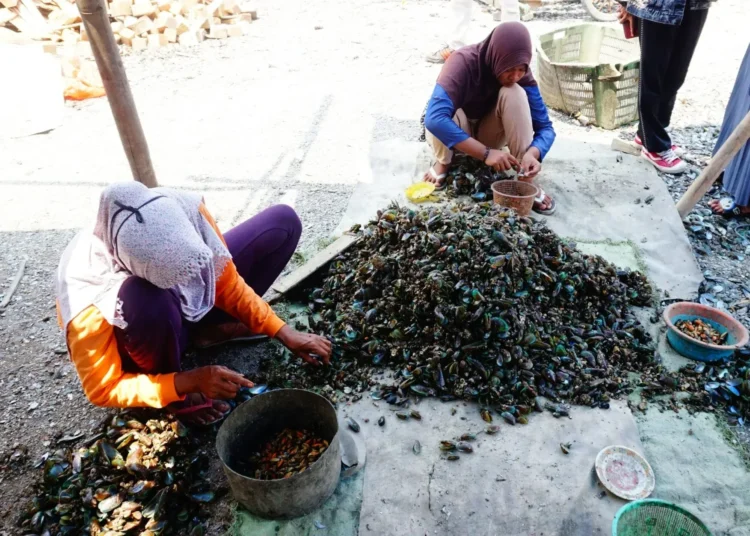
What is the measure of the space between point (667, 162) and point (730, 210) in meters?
0.60

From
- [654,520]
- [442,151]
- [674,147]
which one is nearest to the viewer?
[654,520]

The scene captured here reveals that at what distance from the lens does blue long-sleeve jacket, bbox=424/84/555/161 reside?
132 inches

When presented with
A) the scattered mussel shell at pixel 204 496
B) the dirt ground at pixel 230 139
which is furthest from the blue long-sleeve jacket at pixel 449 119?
the scattered mussel shell at pixel 204 496

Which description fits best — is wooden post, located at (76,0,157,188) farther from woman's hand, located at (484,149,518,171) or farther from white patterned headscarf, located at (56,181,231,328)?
woman's hand, located at (484,149,518,171)

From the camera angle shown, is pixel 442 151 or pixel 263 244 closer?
pixel 263 244

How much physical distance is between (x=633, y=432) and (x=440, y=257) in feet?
3.48

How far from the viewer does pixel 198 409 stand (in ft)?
6.97

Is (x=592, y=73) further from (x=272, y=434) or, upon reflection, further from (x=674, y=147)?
(x=272, y=434)

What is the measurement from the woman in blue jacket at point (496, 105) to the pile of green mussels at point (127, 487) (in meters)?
2.36

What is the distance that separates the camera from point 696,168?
164 inches

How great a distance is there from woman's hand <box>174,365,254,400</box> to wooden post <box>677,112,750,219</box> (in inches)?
121

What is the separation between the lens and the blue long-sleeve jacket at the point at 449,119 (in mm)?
3361

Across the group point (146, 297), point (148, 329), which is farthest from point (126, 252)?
point (148, 329)

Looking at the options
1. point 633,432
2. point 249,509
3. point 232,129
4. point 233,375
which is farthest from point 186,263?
point 232,129
